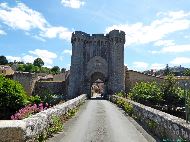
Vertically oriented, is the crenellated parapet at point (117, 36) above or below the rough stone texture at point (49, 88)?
above

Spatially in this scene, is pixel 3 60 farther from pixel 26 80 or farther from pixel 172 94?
pixel 172 94

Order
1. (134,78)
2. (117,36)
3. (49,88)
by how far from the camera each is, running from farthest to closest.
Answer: (134,78) < (49,88) < (117,36)

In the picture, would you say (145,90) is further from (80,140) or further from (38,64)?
(38,64)

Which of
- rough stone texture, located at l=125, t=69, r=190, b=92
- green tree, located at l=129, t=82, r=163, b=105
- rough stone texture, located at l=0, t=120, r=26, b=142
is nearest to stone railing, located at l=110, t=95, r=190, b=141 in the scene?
rough stone texture, located at l=0, t=120, r=26, b=142

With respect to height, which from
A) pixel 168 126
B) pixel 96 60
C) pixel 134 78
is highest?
pixel 96 60

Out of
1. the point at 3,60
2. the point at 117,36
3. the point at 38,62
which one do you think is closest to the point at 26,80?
the point at 117,36

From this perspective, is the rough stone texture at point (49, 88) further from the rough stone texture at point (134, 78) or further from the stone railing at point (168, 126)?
the stone railing at point (168, 126)

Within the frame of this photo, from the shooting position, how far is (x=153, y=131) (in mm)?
11344

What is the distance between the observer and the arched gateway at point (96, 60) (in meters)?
53.8

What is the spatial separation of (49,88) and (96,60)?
1036 centimetres

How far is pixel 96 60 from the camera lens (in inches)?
2130

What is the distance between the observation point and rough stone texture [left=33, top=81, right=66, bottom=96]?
57.2 meters

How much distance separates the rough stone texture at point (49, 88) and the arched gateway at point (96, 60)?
4.44 meters

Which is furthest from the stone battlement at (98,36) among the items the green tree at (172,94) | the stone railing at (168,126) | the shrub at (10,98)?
the stone railing at (168,126)
